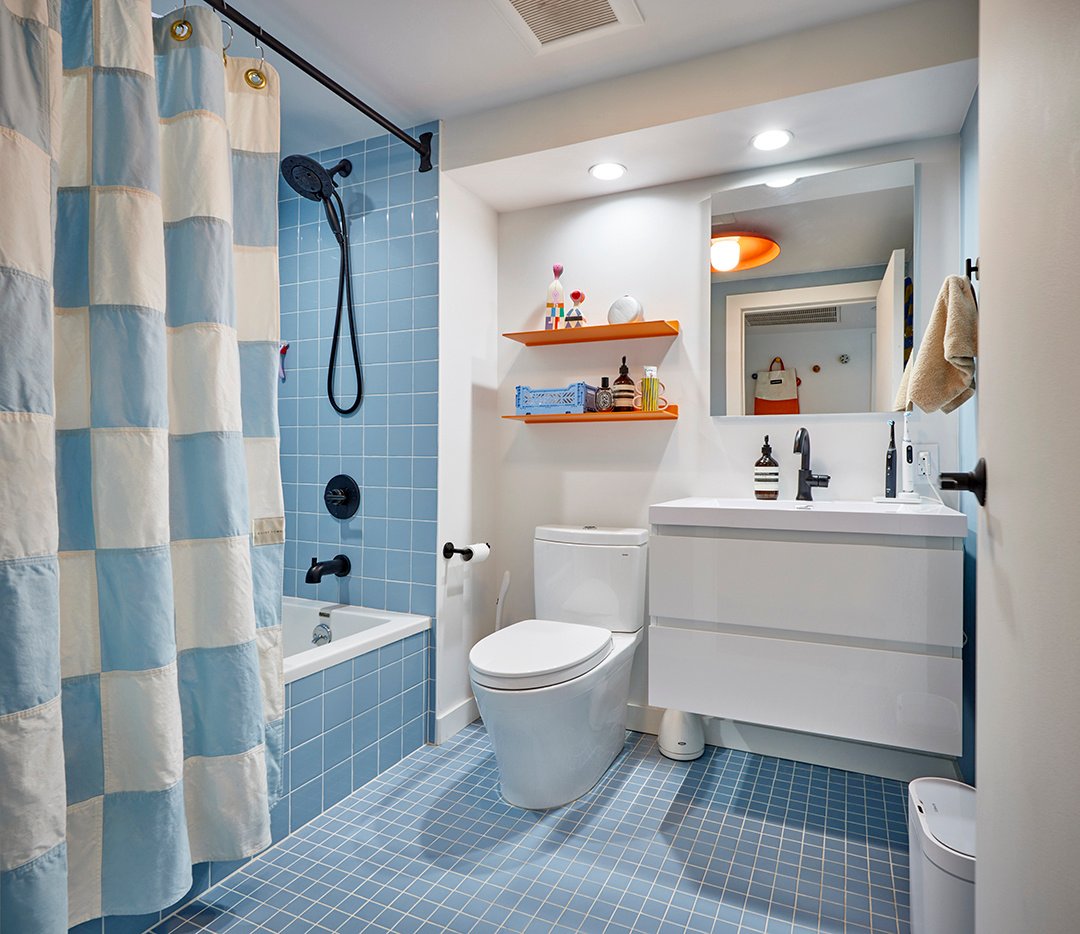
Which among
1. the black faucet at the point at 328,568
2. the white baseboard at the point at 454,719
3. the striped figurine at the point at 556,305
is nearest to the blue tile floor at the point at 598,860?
the white baseboard at the point at 454,719

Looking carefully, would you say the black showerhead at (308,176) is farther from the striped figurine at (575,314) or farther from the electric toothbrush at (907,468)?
the electric toothbrush at (907,468)

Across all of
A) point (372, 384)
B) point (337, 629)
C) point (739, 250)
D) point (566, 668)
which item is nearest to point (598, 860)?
point (566, 668)

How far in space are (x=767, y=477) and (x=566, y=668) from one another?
1016 mm

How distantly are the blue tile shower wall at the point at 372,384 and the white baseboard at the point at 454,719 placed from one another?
1.33 ft

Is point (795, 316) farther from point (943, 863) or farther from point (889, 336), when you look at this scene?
point (943, 863)

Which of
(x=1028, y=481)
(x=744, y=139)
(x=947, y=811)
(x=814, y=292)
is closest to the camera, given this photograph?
(x=1028, y=481)

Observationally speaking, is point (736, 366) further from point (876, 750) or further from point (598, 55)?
point (876, 750)

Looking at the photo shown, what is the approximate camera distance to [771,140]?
2.20 meters

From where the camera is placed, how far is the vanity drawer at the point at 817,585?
167cm

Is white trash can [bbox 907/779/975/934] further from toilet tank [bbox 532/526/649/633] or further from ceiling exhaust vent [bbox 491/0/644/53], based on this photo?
ceiling exhaust vent [bbox 491/0/644/53]

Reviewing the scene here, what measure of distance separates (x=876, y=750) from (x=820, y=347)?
1373 millimetres

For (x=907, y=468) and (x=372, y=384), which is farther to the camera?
(x=372, y=384)

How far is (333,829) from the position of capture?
188 cm

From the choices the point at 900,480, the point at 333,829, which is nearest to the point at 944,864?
the point at 900,480
